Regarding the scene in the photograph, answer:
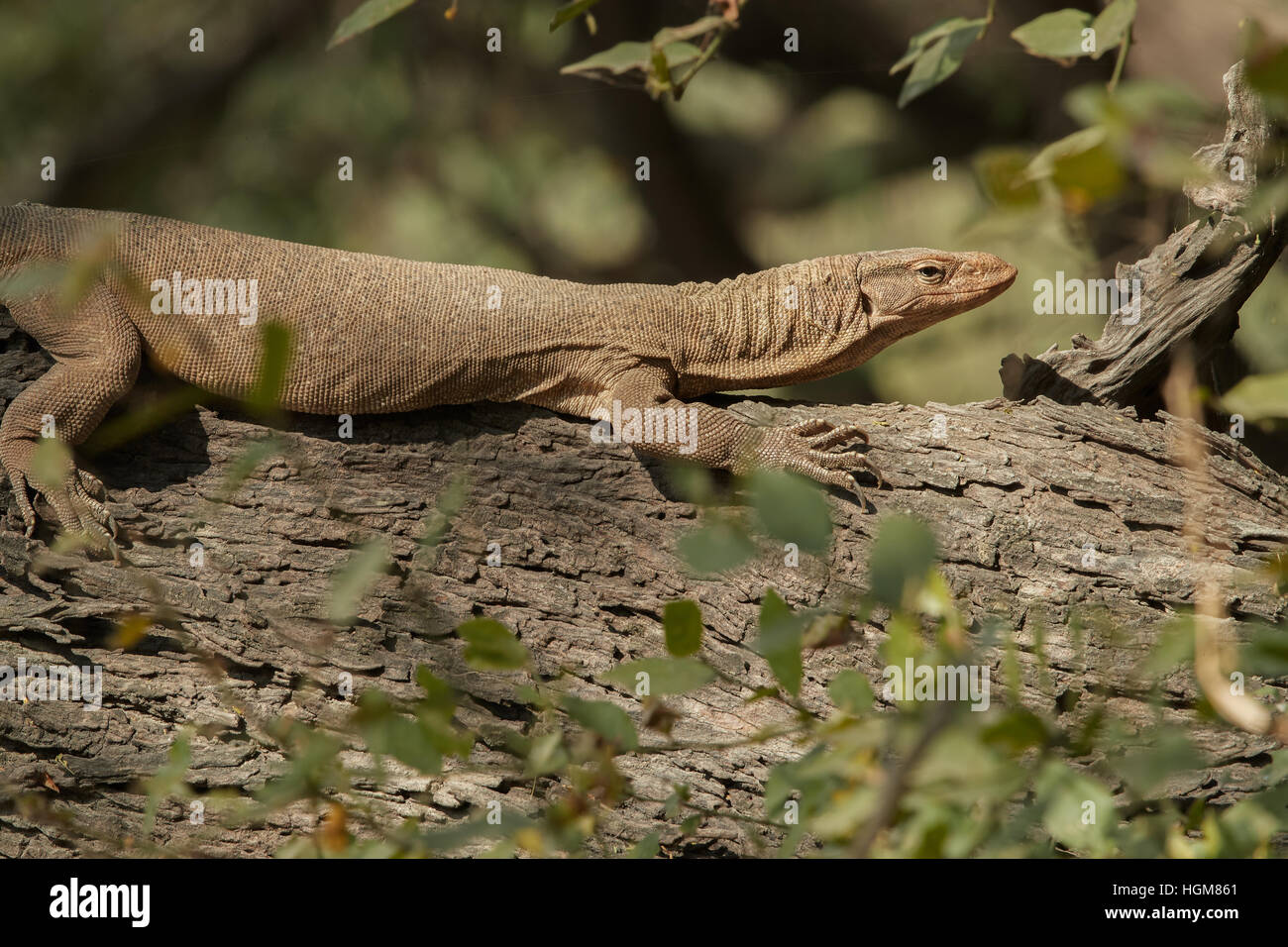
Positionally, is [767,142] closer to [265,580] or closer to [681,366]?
[681,366]

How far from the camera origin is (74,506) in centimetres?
321

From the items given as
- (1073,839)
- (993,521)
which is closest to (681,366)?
(993,521)

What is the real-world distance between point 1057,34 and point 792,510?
72 cm

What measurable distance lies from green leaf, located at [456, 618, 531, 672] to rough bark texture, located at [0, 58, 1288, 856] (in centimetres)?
191

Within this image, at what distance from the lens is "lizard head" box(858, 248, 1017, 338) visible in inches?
155

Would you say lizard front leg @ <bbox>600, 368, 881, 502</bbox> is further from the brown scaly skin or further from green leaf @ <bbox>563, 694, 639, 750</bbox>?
green leaf @ <bbox>563, 694, 639, 750</bbox>

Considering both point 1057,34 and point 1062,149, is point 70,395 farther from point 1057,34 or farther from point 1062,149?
point 1062,149

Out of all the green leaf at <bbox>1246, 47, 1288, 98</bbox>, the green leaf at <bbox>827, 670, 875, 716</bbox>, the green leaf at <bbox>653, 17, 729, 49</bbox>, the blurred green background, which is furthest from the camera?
the blurred green background

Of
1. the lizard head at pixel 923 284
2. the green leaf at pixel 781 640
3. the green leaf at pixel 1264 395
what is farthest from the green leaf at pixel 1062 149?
the lizard head at pixel 923 284

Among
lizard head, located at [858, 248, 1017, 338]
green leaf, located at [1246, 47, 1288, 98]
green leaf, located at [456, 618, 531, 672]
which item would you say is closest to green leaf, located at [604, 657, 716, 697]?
green leaf, located at [456, 618, 531, 672]

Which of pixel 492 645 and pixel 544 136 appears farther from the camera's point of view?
pixel 544 136

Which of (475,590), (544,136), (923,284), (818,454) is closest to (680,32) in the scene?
(818,454)

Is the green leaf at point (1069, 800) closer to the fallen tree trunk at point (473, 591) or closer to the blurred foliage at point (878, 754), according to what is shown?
the blurred foliage at point (878, 754)

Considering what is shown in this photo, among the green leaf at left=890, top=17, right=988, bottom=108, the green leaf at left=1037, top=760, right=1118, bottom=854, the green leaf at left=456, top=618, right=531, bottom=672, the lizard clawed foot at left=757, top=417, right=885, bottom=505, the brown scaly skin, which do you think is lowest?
the green leaf at left=1037, top=760, right=1118, bottom=854
